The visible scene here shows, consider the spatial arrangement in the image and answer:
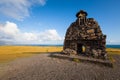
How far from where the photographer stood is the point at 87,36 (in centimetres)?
1435

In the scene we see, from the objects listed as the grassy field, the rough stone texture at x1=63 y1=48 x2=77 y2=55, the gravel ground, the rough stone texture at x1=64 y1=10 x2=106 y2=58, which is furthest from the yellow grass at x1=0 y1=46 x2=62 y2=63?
the rough stone texture at x1=64 y1=10 x2=106 y2=58

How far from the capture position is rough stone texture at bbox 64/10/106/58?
13164mm

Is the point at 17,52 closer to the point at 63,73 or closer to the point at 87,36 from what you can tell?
the point at 87,36

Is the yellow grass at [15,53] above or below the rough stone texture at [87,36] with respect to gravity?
below

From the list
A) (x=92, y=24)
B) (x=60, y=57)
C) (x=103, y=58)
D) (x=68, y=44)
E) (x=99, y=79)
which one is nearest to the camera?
(x=99, y=79)

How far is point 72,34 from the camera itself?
16281 mm

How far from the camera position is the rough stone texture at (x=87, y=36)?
13164 millimetres

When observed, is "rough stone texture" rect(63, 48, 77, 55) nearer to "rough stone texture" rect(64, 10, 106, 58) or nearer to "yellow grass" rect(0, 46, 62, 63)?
"rough stone texture" rect(64, 10, 106, 58)

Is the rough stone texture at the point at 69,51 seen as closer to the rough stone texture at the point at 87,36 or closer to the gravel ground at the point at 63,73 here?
the rough stone texture at the point at 87,36

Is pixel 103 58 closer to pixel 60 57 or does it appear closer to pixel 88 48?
pixel 88 48

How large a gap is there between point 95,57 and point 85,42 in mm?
2753

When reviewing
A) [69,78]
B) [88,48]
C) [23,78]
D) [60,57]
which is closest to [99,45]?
[88,48]

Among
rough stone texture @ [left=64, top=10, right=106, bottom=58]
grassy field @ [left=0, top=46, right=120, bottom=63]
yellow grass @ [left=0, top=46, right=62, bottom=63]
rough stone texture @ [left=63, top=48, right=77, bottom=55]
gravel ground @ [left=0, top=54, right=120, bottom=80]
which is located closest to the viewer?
gravel ground @ [left=0, top=54, right=120, bottom=80]

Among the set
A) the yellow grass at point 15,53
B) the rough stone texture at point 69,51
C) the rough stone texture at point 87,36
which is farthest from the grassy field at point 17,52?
the rough stone texture at point 87,36
